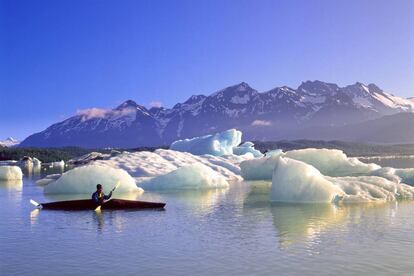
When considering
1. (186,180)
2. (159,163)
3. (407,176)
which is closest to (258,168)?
(159,163)

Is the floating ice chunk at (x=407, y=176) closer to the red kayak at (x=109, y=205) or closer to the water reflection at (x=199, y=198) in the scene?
the water reflection at (x=199, y=198)

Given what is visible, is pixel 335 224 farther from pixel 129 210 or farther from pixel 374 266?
pixel 129 210

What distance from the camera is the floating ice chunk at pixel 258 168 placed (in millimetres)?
60219

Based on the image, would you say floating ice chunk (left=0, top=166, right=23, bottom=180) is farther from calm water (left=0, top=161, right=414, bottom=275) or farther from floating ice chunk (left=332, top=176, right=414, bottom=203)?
floating ice chunk (left=332, top=176, right=414, bottom=203)

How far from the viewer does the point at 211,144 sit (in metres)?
106

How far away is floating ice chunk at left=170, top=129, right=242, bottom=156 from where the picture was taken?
105 meters

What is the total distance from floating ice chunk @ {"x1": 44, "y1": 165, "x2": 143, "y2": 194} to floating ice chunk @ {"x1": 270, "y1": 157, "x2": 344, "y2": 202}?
45.0 ft

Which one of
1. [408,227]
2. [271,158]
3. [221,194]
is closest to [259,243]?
[408,227]

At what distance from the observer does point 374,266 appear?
17594mm

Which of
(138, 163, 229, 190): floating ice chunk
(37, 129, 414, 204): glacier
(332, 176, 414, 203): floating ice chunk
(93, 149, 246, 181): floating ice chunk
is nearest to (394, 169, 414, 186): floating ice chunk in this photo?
(37, 129, 414, 204): glacier

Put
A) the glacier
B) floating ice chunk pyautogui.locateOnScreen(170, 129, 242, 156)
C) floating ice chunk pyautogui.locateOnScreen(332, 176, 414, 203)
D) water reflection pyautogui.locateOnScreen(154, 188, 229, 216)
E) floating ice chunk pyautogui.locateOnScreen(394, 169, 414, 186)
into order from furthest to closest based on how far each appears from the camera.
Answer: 1. floating ice chunk pyautogui.locateOnScreen(170, 129, 242, 156)
2. floating ice chunk pyautogui.locateOnScreen(394, 169, 414, 186)
3. the glacier
4. floating ice chunk pyautogui.locateOnScreen(332, 176, 414, 203)
5. water reflection pyautogui.locateOnScreen(154, 188, 229, 216)

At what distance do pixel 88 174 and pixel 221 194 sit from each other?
1061 centimetres

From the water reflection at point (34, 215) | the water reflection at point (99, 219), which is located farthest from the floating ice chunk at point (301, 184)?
the water reflection at point (34, 215)

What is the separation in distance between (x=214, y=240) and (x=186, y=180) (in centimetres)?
2757
